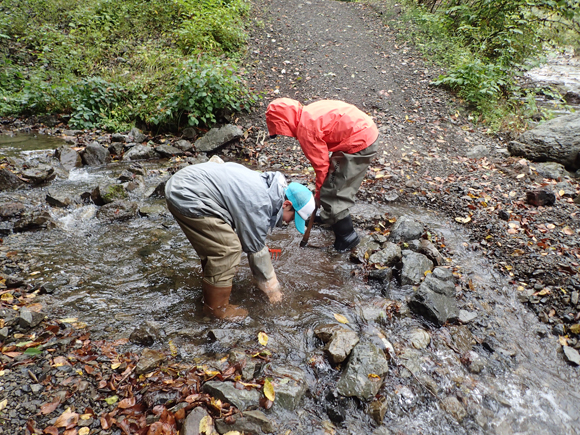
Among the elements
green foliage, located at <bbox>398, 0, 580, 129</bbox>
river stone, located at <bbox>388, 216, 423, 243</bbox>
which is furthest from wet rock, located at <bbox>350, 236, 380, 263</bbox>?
green foliage, located at <bbox>398, 0, 580, 129</bbox>

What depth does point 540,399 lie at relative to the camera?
2650 mm

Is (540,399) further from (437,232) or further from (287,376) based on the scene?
(437,232)

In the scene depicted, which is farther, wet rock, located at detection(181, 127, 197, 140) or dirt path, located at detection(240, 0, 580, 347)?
wet rock, located at detection(181, 127, 197, 140)

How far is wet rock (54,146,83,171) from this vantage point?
20.8ft

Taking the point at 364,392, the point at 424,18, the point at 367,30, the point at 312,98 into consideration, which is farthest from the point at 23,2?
the point at 364,392

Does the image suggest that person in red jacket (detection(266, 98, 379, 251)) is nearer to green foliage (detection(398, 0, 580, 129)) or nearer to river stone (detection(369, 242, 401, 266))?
river stone (detection(369, 242, 401, 266))

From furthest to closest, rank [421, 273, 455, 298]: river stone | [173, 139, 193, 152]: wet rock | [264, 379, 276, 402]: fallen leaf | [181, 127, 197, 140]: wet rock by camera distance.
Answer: [181, 127, 197, 140]: wet rock → [173, 139, 193, 152]: wet rock → [421, 273, 455, 298]: river stone → [264, 379, 276, 402]: fallen leaf

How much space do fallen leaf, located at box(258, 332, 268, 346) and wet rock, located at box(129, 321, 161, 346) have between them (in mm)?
809

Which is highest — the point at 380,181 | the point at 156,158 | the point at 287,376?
the point at 287,376

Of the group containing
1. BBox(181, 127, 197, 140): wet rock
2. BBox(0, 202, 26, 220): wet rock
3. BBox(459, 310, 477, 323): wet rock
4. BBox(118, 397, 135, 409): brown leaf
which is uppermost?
BBox(118, 397, 135, 409): brown leaf

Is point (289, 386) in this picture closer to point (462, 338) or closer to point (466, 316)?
point (462, 338)

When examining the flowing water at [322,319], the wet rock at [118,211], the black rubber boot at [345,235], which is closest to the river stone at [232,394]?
the flowing water at [322,319]

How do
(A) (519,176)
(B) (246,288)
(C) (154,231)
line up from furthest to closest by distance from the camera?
(A) (519,176), (C) (154,231), (B) (246,288)

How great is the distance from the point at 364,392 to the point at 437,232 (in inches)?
110
